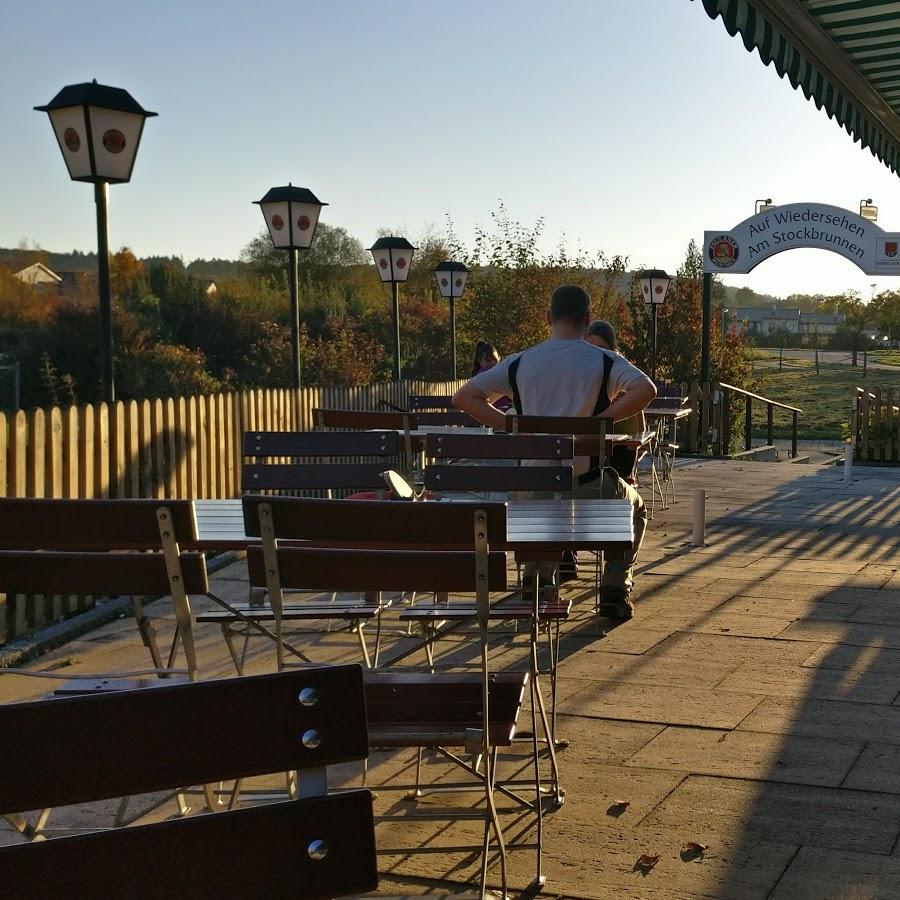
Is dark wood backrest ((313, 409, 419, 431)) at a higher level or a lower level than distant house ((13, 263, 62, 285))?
lower

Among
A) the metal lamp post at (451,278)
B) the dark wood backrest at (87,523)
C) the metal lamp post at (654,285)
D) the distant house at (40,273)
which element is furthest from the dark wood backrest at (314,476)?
the distant house at (40,273)

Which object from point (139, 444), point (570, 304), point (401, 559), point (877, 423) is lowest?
point (877, 423)

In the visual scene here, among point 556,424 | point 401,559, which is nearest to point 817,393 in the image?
point 556,424

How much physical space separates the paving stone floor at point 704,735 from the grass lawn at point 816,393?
29070mm

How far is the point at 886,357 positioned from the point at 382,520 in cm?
6790

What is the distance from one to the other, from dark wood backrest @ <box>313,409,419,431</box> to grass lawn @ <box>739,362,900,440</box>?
92.4ft

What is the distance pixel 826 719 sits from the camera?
17.3 feet

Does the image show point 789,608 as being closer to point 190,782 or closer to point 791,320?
point 190,782

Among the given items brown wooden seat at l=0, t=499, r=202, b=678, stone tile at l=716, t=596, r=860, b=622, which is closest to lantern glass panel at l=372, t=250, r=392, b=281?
stone tile at l=716, t=596, r=860, b=622

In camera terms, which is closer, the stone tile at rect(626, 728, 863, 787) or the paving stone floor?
the paving stone floor

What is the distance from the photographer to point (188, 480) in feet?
31.2

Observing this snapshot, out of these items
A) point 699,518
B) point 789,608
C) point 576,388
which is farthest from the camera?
point 699,518

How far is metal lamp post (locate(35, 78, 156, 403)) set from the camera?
27.9ft

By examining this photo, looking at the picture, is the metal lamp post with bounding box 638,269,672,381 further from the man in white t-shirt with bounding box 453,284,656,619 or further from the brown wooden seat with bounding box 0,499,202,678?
the brown wooden seat with bounding box 0,499,202,678
